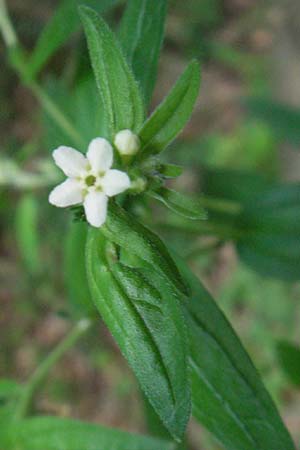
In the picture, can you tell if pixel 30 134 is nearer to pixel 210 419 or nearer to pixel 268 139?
pixel 268 139

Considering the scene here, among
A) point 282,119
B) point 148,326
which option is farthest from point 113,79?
point 282,119

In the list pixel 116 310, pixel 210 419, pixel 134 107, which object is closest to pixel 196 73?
pixel 134 107

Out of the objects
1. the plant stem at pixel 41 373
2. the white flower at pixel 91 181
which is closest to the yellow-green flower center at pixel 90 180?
the white flower at pixel 91 181

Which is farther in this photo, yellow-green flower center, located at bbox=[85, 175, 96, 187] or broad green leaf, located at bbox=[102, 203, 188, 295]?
yellow-green flower center, located at bbox=[85, 175, 96, 187]

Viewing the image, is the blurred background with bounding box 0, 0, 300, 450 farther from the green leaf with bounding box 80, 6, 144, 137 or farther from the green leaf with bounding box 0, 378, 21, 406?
the green leaf with bounding box 80, 6, 144, 137

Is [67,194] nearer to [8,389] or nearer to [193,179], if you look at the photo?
[8,389]

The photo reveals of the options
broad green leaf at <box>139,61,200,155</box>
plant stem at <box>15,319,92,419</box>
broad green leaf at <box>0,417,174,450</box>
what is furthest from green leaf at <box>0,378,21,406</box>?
broad green leaf at <box>139,61,200,155</box>

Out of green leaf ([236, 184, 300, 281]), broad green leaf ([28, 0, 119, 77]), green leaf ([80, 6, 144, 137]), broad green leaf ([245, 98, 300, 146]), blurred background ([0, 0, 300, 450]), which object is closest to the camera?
green leaf ([80, 6, 144, 137])
